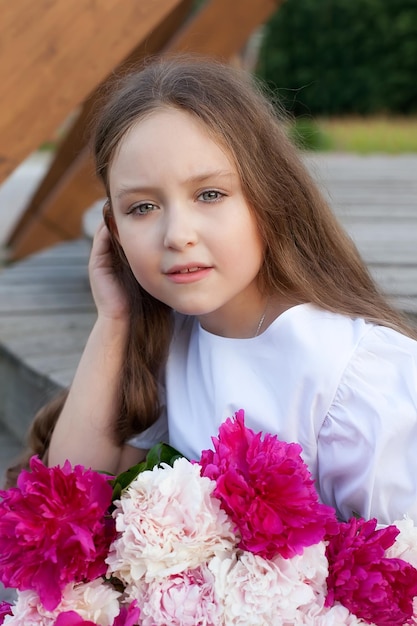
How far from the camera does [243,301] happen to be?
191 cm

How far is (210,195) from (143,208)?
136 mm

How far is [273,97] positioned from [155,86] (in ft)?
1.18

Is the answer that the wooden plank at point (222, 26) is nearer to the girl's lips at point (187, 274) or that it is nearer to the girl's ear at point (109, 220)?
the girl's ear at point (109, 220)

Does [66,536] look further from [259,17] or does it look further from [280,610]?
[259,17]

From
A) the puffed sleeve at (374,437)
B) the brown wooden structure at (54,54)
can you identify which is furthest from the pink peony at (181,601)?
the brown wooden structure at (54,54)

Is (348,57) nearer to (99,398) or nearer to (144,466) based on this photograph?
(99,398)

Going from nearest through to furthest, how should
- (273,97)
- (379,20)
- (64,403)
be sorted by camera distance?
(273,97)
(64,403)
(379,20)

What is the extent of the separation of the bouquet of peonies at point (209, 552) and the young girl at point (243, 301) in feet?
0.83

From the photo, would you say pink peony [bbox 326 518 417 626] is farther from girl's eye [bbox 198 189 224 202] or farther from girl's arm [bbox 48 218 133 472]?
girl's arm [bbox 48 218 133 472]

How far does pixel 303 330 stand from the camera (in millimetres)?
1745

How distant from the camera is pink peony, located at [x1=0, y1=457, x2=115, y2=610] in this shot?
137cm

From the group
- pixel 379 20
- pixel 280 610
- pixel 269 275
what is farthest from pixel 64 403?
pixel 379 20

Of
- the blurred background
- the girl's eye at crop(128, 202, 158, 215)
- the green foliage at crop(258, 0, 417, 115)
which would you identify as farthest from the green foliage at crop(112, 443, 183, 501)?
the green foliage at crop(258, 0, 417, 115)

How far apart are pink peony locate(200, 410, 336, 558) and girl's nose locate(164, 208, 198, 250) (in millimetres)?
432
